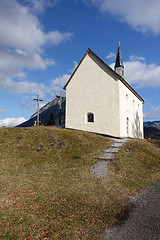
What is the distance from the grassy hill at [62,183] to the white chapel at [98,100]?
5.33 m

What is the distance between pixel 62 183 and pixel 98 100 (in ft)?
62.1

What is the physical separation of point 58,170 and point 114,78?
18588mm

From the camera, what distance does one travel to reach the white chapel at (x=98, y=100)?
27.8 meters

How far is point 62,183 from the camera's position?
12.7 metres

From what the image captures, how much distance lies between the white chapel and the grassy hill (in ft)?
17.5

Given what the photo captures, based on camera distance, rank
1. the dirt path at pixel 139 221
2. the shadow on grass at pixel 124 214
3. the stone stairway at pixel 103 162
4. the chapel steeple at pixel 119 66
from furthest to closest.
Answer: the chapel steeple at pixel 119 66
the stone stairway at pixel 103 162
the shadow on grass at pixel 124 214
the dirt path at pixel 139 221

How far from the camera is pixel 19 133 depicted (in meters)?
23.4

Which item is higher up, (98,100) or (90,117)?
(98,100)

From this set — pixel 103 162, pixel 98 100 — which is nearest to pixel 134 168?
pixel 103 162

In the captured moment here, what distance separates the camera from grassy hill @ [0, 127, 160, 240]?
7.96m

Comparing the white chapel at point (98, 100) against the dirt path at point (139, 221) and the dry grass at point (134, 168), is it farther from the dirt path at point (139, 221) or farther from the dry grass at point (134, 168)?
the dirt path at point (139, 221)

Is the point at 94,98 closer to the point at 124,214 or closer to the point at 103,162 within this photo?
the point at 103,162

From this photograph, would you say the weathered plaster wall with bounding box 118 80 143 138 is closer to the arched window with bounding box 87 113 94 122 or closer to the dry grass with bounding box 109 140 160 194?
the arched window with bounding box 87 113 94 122

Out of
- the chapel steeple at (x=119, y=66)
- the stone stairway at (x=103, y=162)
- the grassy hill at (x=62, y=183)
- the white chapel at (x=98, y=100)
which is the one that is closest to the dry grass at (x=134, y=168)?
the grassy hill at (x=62, y=183)
